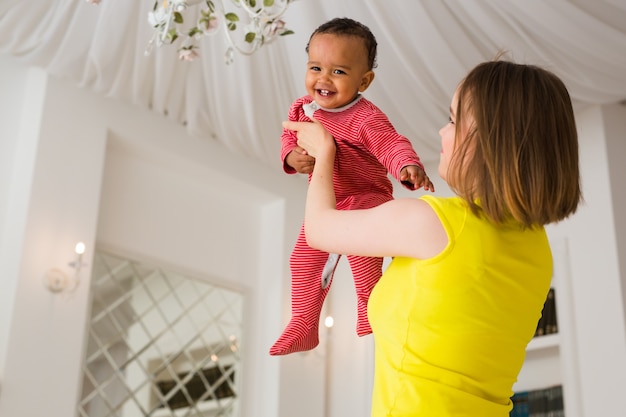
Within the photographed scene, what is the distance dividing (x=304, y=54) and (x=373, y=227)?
2820mm

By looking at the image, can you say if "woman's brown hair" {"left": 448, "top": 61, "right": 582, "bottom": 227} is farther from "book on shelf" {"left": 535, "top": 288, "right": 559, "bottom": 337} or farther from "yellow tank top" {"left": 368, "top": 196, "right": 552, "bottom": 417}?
"book on shelf" {"left": 535, "top": 288, "right": 559, "bottom": 337}

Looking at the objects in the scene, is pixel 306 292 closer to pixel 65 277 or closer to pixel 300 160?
pixel 300 160

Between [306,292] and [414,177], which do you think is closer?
[414,177]

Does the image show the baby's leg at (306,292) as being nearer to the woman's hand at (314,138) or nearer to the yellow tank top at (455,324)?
the woman's hand at (314,138)

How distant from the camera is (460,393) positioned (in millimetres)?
1141

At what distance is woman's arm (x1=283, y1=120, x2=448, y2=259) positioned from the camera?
3.80 feet

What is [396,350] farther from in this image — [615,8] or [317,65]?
[615,8]

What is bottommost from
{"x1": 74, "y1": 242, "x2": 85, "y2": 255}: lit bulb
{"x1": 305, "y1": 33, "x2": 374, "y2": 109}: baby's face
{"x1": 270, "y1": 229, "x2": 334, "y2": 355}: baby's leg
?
{"x1": 270, "y1": 229, "x2": 334, "y2": 355}: baby's leg

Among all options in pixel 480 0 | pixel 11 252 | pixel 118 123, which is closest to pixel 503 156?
pixel 480 0

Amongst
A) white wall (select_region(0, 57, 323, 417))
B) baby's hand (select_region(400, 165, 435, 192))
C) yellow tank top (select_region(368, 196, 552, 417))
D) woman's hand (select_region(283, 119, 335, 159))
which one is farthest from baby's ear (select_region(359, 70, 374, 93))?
white wall (select_region(0, 57, 323, 417))

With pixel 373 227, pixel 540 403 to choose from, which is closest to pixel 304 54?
pixel 540 403

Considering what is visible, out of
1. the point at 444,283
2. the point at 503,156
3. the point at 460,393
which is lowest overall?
the point at 460,393

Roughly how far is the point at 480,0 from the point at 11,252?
8.17ft

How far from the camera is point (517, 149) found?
3.76 ft
